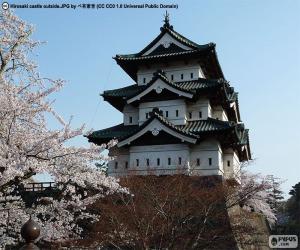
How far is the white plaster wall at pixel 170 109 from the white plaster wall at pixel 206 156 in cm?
193

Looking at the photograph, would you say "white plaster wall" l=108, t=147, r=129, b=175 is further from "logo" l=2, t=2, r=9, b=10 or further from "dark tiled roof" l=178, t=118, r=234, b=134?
"logo" l=2, t=2, r=9, b=10

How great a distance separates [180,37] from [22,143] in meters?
20.3

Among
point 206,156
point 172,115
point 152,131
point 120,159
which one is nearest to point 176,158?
point 206,156

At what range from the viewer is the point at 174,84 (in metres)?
24.5

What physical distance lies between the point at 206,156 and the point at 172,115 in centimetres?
340

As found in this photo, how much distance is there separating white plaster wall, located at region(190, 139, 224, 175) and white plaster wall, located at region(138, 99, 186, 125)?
1930mm

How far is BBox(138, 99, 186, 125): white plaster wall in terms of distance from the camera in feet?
81.5

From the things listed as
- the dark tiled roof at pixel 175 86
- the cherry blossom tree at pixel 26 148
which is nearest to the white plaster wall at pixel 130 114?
the dark tiled roof at pixel 175 86

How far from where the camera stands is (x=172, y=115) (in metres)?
25.1

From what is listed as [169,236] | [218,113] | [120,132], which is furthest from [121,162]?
[169,236]

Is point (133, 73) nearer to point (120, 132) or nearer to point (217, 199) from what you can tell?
point (120, 132)

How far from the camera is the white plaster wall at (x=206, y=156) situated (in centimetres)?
2347

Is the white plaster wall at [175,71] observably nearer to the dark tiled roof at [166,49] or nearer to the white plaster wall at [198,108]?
the dark tiled roof at [166,49]

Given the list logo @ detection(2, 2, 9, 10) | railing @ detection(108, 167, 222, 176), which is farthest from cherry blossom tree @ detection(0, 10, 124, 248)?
railing @ detection(108, 167, 222, 176)
